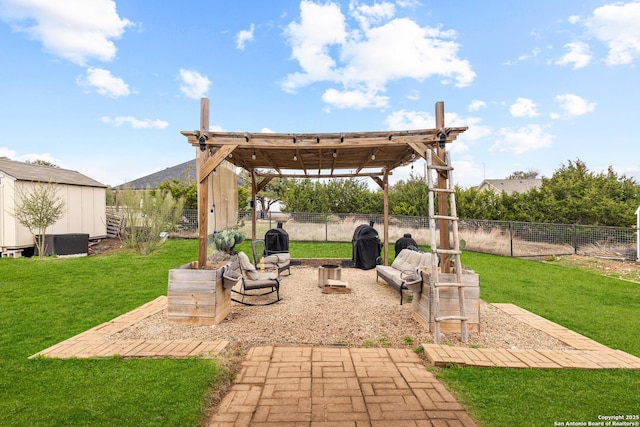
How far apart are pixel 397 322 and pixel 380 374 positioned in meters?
1.64

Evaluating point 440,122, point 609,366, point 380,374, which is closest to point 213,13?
point 440,122

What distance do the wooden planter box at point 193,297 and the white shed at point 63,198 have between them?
10480 mm

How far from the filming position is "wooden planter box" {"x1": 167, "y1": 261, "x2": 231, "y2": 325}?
4109mm

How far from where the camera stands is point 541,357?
3162mm

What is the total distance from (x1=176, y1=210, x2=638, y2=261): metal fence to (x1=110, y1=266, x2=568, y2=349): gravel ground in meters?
3.17

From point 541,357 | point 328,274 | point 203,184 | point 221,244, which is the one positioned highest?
point 203,184

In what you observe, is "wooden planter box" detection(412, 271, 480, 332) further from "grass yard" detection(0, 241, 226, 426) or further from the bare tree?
the bare tree

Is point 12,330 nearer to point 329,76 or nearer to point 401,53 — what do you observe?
point 401,53

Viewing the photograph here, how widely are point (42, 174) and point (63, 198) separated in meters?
1.22

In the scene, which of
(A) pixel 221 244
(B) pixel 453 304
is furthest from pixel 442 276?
(A) pixel 221 244

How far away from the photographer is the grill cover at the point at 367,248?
827 centimetres

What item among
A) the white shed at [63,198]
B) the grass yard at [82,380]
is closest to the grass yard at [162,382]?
the grass yard at [82,380]

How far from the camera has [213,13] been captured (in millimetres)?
8789

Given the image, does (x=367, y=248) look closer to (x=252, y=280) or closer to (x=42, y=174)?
(x=252, y=280)
